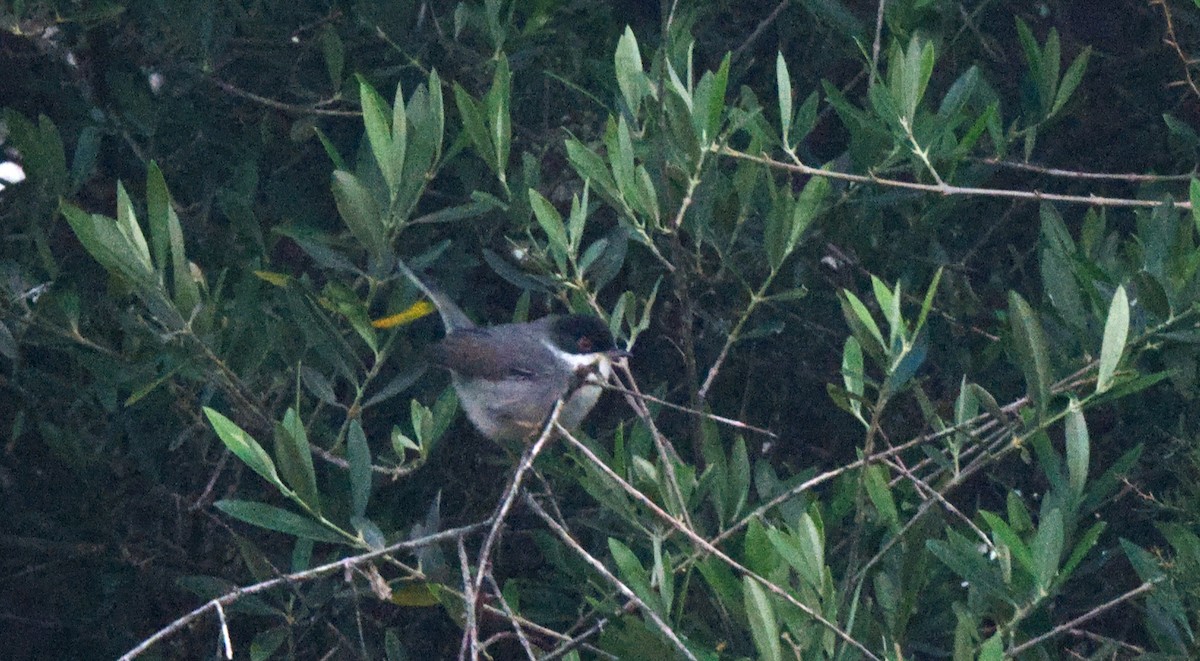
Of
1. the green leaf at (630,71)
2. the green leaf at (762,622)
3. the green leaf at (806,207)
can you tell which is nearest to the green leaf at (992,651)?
the green leaf at (762,622)

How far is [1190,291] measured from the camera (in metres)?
3.69

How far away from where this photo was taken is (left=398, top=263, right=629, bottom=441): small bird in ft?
17.8

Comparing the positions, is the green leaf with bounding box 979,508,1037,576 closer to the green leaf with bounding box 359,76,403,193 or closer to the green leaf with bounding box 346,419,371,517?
the green leaf with bounding box 346,419,371,517

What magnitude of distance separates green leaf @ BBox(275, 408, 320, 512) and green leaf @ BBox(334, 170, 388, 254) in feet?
2.08

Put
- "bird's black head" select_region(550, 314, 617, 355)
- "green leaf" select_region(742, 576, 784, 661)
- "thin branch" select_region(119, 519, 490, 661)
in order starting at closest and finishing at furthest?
"thin branch" select_region(119, 519, 490, 661) → "green leaf" select_region(742, 576, 784, 661) → "bird's black head" select_region(550, 314, 617, 355)

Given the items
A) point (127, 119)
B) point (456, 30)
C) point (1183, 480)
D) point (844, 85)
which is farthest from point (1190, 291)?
point (127, 119)

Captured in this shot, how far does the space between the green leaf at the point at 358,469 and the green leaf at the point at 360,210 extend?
528 millimetres

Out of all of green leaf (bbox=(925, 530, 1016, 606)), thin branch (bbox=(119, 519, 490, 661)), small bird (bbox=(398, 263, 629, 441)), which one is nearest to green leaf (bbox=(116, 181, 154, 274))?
thin branch (bbox=(119, 519, 490, 661))

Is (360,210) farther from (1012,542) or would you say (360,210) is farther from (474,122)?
(1012,542)

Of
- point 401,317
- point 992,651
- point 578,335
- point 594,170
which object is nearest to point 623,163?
point 594,170

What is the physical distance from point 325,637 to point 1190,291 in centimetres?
278

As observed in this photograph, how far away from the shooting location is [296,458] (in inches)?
143

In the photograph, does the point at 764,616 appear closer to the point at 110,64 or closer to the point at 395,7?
the point at 395,7

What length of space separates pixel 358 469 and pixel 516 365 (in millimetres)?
2414
